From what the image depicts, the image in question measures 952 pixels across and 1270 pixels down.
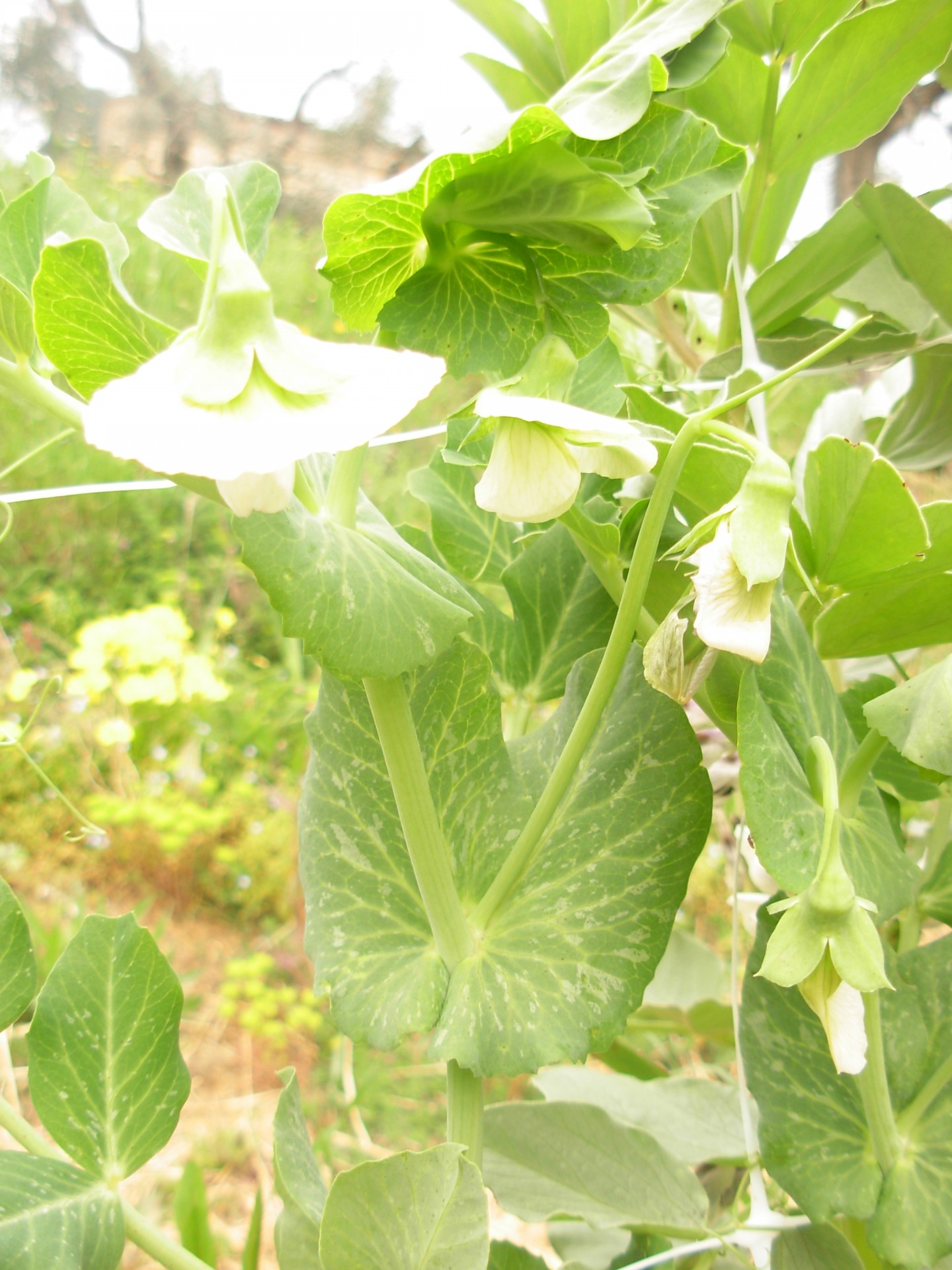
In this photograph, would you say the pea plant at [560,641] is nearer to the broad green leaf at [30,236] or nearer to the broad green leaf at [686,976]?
the broad green leaf at [30,236]

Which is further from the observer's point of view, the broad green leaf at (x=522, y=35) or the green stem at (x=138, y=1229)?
the broad green leaf at (x=522, y=35)

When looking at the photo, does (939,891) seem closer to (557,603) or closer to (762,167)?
(557,603)

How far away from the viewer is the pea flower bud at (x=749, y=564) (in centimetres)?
24

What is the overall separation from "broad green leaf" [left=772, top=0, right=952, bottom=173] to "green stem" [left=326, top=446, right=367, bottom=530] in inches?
9.7

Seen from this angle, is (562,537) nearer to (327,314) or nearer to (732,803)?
(732,803)

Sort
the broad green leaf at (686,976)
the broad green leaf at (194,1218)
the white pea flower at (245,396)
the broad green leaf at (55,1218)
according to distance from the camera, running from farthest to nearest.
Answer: the broad green leaf at (194,1218), the broad green leaf at (686,976), the broad green leaf at (55,1218), the white pea flower at (245,396)

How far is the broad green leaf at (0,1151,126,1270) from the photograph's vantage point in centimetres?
29

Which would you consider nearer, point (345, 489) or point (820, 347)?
point (345, 489)

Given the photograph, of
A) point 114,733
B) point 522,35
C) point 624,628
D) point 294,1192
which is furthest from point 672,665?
point 114,733

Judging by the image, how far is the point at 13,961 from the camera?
350 mm

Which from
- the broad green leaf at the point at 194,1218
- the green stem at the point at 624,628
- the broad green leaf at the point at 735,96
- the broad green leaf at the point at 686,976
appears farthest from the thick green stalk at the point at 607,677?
the broad green leaf at the point at 194,1218

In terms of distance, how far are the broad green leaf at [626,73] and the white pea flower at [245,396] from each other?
0.10 meters

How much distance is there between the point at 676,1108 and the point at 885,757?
0.22 metres

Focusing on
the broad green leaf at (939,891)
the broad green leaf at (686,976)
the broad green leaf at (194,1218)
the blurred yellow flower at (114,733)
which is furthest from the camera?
the blurred yellow flower at (114,733)
